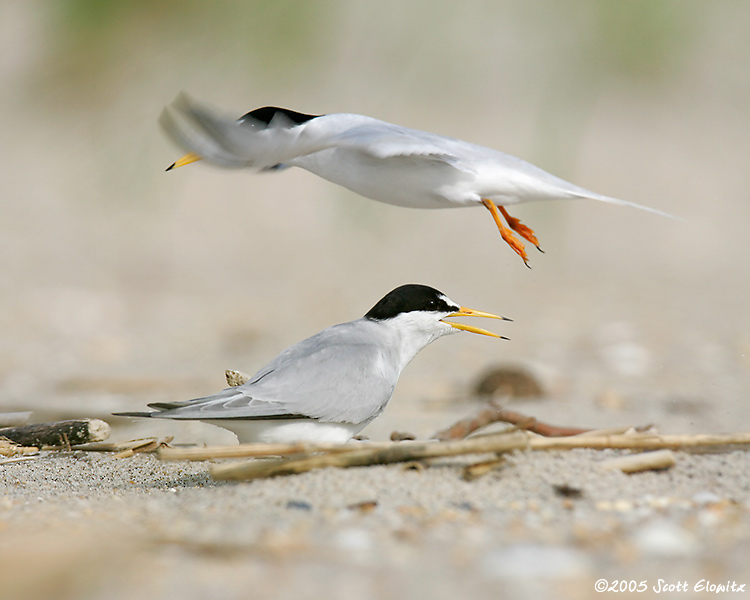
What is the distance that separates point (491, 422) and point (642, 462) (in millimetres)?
480

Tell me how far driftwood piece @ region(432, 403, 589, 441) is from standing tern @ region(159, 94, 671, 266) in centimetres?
54

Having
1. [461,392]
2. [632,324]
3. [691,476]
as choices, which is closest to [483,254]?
[632,324]

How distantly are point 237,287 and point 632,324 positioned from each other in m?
3.19

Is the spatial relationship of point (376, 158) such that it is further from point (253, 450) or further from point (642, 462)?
point (642, 462)

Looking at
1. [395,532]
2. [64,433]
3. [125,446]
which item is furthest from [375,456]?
[64,433]

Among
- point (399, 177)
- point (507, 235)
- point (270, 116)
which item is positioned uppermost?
point (270, 116)

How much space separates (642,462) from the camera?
6.66 ft

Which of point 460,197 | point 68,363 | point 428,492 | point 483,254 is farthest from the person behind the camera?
point 483,254

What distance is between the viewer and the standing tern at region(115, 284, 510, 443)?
7.30 ft

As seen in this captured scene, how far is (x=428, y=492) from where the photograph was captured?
1.85 m

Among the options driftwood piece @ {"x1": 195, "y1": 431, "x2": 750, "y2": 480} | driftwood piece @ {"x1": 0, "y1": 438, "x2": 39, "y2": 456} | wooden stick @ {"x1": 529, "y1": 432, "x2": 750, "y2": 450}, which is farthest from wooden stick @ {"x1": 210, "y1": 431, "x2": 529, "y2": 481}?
driftwood piece @ {"x1": 0, "y1": 438, "x2": 39, "y2": 456}

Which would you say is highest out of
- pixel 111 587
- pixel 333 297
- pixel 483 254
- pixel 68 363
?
pixel 483 254

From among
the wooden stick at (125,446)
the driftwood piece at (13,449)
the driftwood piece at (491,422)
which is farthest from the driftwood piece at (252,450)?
the driftwood piece at (13,449)

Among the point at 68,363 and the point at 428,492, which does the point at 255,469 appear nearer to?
the point at 428,492
